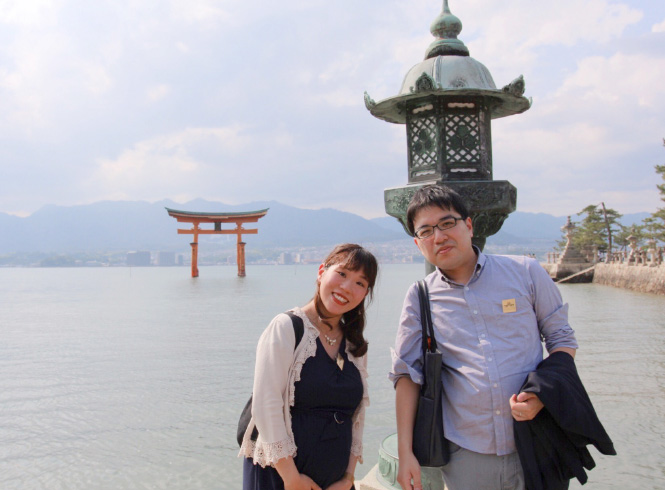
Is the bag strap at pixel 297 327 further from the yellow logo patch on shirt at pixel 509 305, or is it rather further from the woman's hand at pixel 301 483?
the yellow logo patch on shirt at pixel 509 305

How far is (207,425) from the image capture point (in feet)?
16.6

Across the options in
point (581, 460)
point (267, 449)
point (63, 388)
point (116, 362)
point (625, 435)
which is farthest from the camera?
point (116, 362)

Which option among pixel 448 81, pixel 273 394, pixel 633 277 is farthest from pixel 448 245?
pixel 633 277

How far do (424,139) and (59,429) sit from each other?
15.1 feet

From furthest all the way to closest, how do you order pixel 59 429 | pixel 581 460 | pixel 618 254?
1. pixel 618 254
2. pixel 59 429
3. pixel 581 460

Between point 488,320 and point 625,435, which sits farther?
point 625,435

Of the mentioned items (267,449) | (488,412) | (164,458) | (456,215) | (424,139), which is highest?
(424,139)

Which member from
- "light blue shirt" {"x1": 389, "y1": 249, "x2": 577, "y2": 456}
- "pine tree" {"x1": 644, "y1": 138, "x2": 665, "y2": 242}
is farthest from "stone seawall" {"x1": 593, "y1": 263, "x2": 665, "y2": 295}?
"light blue shirt" {"x1": 389, "y1": 249, "x2": 577, "y2": 456}

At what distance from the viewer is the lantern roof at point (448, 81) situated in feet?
8.80

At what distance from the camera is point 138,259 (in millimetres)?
146750

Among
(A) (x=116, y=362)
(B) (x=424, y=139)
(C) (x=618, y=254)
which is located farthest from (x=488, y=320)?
(C) (x=618, y=254)

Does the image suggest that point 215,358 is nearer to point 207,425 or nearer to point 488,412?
point 207,425

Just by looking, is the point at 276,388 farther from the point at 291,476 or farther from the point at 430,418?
the point at 430,418

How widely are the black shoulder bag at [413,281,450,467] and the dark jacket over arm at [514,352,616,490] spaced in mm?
234
